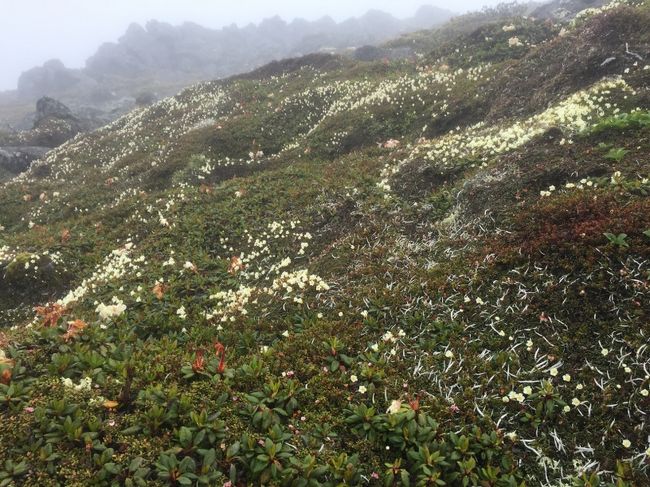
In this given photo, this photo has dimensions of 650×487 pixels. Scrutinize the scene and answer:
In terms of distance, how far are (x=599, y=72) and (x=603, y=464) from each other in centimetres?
1677

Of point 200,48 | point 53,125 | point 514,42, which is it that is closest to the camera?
point 514,42

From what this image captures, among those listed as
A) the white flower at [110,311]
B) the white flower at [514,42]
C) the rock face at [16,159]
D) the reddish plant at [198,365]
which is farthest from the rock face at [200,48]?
the reddish plant at [198,365]

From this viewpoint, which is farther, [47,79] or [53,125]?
[47,79]

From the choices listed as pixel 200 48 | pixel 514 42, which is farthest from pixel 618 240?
pixel 200 48

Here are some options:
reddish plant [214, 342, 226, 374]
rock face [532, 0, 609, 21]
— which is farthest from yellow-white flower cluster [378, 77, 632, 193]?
rock face [532, 0, 609, 21]

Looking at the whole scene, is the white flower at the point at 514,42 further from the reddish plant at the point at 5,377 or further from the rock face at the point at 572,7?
the reddish plant at the point at 5,377

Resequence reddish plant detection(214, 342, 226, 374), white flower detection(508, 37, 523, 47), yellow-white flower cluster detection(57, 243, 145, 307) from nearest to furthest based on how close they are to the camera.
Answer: reddish plant detection(214, 342, 226, 374), yellow-white flower cluster detection(57, 243, 145, 307), white flower detection(508, 37, 523, 47)

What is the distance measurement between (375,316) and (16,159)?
42.0m

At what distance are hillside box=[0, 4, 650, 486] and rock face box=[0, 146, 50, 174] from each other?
23732mm

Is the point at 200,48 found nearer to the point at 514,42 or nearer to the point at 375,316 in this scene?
the point at 514,42

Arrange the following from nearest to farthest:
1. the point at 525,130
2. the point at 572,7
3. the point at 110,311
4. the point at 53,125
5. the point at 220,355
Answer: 1. the point at 220,355
2. the point at 110,311
3. the point at 525,130
4. the point at 572,7
5. the point at 53,125

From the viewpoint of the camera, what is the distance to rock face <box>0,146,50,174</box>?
37062 mm

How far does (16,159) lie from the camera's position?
37.6 metres

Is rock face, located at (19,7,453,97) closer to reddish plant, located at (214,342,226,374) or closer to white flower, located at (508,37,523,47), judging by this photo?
white flower, located at (508,37,523,47)
